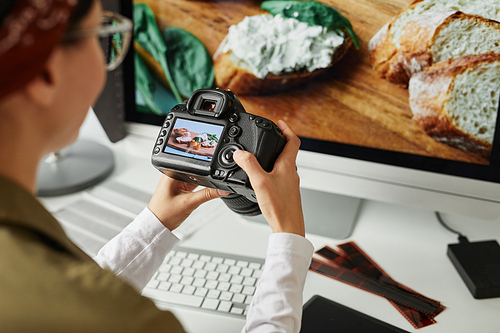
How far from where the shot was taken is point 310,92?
27.9 inches

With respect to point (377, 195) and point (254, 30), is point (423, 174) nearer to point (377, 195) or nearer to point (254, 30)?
point (377, 195)

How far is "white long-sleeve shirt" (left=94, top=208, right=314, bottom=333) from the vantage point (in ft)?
1.47

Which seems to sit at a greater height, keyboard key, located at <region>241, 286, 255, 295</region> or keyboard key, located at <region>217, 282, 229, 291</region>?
keyboard key, located at <region>241, 286, 255, 295</region>

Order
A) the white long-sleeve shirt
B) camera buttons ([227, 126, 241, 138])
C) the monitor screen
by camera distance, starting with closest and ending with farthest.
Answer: the white long-sleeve shirt
camera buttons ([227, 126, 241, 138])
the monitor screen

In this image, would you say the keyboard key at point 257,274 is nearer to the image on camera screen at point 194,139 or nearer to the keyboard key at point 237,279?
the keyboard key at point 237,279

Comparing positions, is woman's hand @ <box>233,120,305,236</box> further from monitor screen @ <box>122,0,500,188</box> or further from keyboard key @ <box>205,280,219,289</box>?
keyboard key @ <box>205,280,219,289</box>

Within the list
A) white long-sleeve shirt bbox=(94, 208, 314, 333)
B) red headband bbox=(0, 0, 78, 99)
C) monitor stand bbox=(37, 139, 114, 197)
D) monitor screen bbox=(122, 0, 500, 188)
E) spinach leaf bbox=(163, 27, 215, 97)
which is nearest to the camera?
red headband bbox=(0, 0, 78, 99)

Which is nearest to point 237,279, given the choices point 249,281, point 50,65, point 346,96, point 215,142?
point 249,281

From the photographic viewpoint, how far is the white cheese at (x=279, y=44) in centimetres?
68

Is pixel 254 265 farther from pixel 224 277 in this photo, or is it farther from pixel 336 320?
pixel 336 320

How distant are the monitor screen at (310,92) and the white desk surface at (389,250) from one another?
0.52ft

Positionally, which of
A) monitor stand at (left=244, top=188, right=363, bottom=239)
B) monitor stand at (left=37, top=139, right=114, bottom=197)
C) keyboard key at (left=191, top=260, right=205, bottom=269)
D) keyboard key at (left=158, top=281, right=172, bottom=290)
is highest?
monitor stand at (left=244, top=188, right=363, bottom=239)

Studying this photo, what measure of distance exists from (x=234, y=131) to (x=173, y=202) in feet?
0.49

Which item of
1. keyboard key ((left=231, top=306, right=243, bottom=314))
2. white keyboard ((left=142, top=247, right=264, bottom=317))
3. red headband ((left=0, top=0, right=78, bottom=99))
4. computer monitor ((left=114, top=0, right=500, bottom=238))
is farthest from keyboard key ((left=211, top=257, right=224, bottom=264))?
red headband ((left=0, top=0, right=78, bottom=99))
